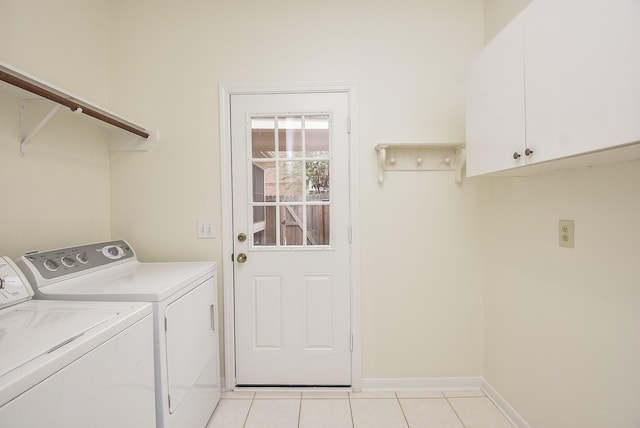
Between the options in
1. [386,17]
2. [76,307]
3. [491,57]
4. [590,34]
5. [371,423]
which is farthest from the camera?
[386,17]

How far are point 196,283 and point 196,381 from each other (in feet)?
1.70

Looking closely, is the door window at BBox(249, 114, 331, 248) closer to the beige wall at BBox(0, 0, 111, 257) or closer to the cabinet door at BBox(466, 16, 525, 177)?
the cabinet door at BBox(466, 16, 525, 177)

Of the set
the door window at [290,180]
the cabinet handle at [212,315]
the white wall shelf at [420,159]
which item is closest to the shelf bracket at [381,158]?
the white wall shelf at [420,159]

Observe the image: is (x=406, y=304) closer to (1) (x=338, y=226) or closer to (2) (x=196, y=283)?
(1) (x=338, y=226)

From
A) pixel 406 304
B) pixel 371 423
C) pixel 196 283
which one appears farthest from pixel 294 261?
pixel 371 423

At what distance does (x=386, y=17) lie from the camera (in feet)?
6.42

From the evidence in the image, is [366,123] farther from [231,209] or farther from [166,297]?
[166,297]

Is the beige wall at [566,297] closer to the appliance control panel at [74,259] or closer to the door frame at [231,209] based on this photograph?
the door frame at [231,209]

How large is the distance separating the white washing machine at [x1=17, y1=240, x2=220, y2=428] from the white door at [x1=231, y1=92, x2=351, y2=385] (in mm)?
293

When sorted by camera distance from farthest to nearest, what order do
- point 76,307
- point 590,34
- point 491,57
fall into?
point 491,57 → point 76,307 → point 590,34

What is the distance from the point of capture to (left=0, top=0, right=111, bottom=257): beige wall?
1393mm

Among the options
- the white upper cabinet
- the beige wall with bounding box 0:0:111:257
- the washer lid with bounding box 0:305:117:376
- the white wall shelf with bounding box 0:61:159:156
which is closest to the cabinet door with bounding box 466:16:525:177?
the white upper cabinet

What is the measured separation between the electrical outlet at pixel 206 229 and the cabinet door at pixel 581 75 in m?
1.84

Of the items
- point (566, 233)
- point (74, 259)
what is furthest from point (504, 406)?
point (74, 259)
